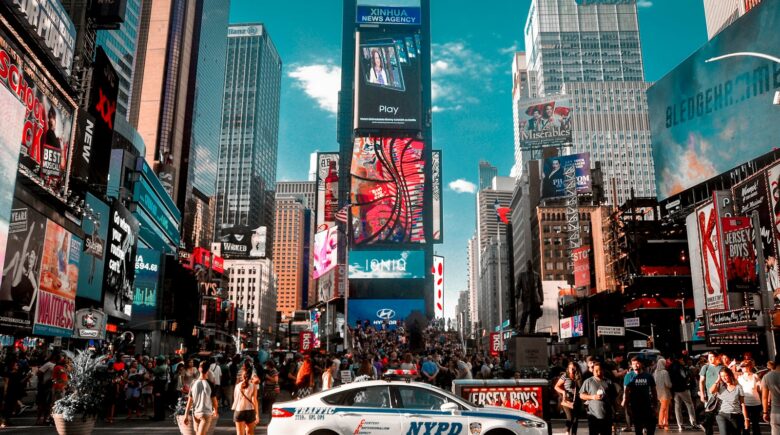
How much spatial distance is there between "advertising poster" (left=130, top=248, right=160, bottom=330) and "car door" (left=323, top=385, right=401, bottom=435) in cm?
6706

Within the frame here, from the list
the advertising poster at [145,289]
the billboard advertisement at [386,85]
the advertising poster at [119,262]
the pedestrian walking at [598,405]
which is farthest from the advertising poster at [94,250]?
the billboard advertisement at [386,85]

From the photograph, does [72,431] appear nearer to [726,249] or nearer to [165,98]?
[726,249]

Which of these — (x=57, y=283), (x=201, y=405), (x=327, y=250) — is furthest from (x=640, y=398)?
(x=327, y=250)

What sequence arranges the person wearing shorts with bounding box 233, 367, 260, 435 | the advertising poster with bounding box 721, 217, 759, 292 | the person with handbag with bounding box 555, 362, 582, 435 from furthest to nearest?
the advertising poster with bounding box 721, 217, 759, 292, the person with handbag with bounding box 555, 362, 582, 435, the person wearing shorts with bounding box 233, 367, 260, 435

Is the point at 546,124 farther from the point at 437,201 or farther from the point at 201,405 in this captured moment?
the point at 201,405

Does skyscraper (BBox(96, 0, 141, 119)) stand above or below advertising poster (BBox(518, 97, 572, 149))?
above

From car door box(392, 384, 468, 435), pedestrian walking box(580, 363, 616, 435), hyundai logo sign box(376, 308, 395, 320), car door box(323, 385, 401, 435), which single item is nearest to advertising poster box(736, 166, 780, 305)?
pedestrian walking box(580, 363, 616, 435)

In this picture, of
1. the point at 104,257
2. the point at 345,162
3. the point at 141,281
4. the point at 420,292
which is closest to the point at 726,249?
the point at 104,257

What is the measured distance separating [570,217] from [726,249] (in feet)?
220

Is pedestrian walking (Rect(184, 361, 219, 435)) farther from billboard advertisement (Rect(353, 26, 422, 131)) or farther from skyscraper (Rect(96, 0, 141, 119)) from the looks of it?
skyscraper (Rect(96, 0, 141, 119))

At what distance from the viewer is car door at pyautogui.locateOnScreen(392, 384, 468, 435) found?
980 centimetres

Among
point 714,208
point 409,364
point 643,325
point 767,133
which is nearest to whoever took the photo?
point 409,364

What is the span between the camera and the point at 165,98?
152875 mm

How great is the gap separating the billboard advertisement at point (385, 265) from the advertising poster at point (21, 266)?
63.6 m
